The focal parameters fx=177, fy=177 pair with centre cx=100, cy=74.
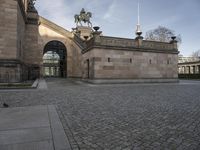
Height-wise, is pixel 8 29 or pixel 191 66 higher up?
pixel 8 29

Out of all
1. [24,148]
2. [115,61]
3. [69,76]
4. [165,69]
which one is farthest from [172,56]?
[24,148]

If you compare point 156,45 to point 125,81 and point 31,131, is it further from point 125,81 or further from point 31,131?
point 31,131

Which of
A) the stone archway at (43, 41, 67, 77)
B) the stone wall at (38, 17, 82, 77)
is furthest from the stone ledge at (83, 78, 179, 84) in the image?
the stone archway at (43, 41, 67, 77)

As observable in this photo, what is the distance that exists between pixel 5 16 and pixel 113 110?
1535cm

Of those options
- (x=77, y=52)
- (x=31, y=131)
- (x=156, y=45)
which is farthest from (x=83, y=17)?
(x=31, y=131)

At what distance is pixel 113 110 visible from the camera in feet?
21.6

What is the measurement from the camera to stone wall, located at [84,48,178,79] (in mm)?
19203

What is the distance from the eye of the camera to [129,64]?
2078 cm

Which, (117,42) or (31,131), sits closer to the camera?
(31,131)

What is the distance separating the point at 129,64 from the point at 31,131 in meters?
17.5

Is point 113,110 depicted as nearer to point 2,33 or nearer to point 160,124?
point 160,124

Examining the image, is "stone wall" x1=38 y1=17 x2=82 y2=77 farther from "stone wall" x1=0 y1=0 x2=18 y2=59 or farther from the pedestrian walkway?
the pedestrian walkway

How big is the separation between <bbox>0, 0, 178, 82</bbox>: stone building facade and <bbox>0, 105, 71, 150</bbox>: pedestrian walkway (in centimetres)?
1208

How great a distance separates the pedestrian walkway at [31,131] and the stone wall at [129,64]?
44.2 feet
